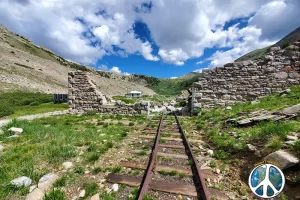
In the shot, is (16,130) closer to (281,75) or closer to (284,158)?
(284,158)

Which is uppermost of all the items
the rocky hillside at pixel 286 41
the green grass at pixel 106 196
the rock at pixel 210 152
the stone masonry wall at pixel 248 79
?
the rocky hillside at pixel 286 41

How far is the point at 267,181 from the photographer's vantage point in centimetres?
269

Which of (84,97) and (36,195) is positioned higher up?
(84,97)

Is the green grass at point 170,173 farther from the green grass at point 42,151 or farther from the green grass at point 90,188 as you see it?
the green grass at point 42,151

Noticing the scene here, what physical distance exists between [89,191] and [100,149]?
2571 mm


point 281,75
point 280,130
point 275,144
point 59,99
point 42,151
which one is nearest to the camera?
point 275,144

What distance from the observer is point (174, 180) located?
15.4 feet

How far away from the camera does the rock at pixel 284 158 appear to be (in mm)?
4152

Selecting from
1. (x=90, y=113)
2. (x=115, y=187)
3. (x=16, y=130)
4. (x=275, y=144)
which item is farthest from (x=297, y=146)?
(x=90, y=113)

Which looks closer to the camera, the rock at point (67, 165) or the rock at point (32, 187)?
the rock at point (32, 187)

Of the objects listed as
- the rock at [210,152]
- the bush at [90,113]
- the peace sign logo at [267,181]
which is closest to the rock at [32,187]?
the peace sign logo at [267,181]

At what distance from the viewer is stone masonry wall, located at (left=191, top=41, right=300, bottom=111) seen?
532 inches

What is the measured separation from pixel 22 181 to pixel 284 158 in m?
5.73

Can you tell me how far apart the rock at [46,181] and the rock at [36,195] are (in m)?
0.10
